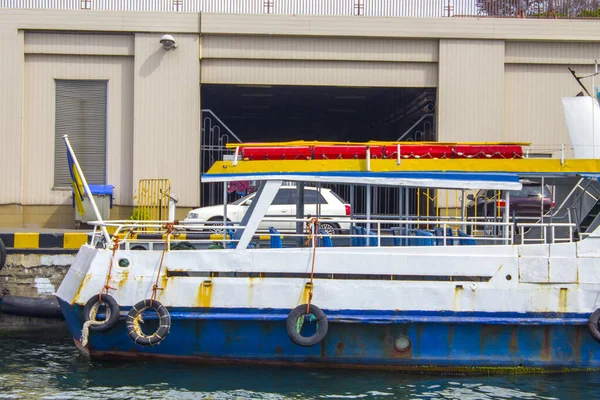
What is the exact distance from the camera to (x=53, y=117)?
19922 millimetres

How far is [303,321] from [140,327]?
2.14 m

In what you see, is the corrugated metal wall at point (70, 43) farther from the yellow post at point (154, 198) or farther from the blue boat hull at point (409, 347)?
the blue boat hull at point (409, 347)

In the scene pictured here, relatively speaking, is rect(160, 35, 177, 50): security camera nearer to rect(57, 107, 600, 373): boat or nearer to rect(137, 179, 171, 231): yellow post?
rect(137, 179, 171, 231): yellow post

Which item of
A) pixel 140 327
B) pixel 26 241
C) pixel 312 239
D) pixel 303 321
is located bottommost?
pixel 140 327

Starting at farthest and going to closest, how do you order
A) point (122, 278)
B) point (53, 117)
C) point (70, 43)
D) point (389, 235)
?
point (53, 117), point (70, 43), point (389, 235), point (122, 278)

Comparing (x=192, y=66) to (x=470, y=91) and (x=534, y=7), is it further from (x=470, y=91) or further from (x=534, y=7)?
(x=534, y=7)

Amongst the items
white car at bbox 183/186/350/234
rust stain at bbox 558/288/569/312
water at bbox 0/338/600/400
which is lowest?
water at bbox 0/338/600/400

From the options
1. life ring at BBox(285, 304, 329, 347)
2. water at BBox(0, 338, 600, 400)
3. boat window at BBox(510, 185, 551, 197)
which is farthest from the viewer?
boat window at BBox(510, 185, 551, 197)

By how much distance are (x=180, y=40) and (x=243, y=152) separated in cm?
979

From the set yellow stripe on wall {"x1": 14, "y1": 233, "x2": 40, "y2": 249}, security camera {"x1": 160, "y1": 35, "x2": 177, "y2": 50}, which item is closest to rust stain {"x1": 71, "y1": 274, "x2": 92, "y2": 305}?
yellow stripe on wall {"x1": 14, "y1": 233, "x2": 40, "y2": 249}

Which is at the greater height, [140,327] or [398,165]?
[398,165]

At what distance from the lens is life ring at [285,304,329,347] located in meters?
9.93

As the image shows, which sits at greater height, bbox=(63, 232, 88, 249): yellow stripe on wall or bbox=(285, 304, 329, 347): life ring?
bbox=(63, 232, 88, 249): yellow stripe on wall

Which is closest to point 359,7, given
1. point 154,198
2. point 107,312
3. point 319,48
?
point 319,48
